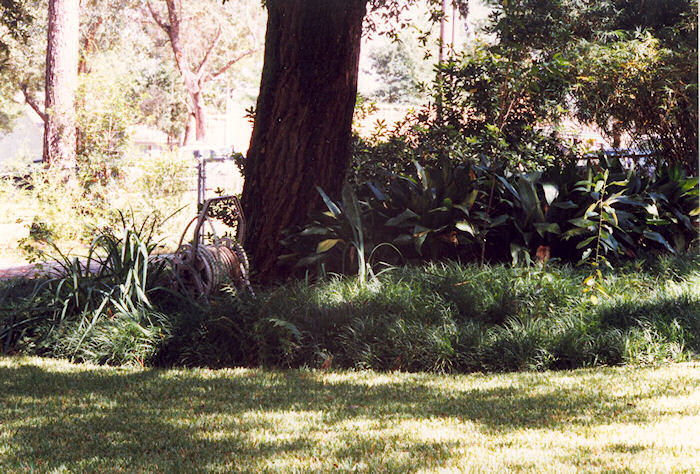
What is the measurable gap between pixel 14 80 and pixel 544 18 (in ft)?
86.9

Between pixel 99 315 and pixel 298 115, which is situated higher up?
pixel 298 115

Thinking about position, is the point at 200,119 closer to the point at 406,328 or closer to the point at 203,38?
the point at 203,38

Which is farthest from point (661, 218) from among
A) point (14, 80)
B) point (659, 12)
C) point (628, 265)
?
point (14, 80)

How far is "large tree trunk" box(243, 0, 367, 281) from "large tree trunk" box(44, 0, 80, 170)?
7.99 m

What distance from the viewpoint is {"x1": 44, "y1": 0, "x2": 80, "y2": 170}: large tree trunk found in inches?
572

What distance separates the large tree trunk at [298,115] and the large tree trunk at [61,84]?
799 cm

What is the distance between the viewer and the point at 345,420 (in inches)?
149

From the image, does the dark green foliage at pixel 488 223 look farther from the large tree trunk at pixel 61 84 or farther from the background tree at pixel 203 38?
the background tree at pixel 203 38

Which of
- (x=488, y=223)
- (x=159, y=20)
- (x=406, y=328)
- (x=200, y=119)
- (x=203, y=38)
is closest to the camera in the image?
(x=406, y=328)

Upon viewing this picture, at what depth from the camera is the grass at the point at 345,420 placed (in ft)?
10.5

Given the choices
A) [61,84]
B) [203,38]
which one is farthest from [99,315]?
[203,38]

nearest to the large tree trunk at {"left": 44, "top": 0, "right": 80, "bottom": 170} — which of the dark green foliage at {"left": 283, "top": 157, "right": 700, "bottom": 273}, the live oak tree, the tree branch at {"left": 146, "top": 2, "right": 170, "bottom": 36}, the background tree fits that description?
the live oak tree

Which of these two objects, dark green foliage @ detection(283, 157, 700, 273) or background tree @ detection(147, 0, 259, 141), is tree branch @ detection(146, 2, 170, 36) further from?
dark green foliage @ detection(283, 157, 700, 273)

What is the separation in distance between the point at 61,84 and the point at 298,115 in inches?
395
